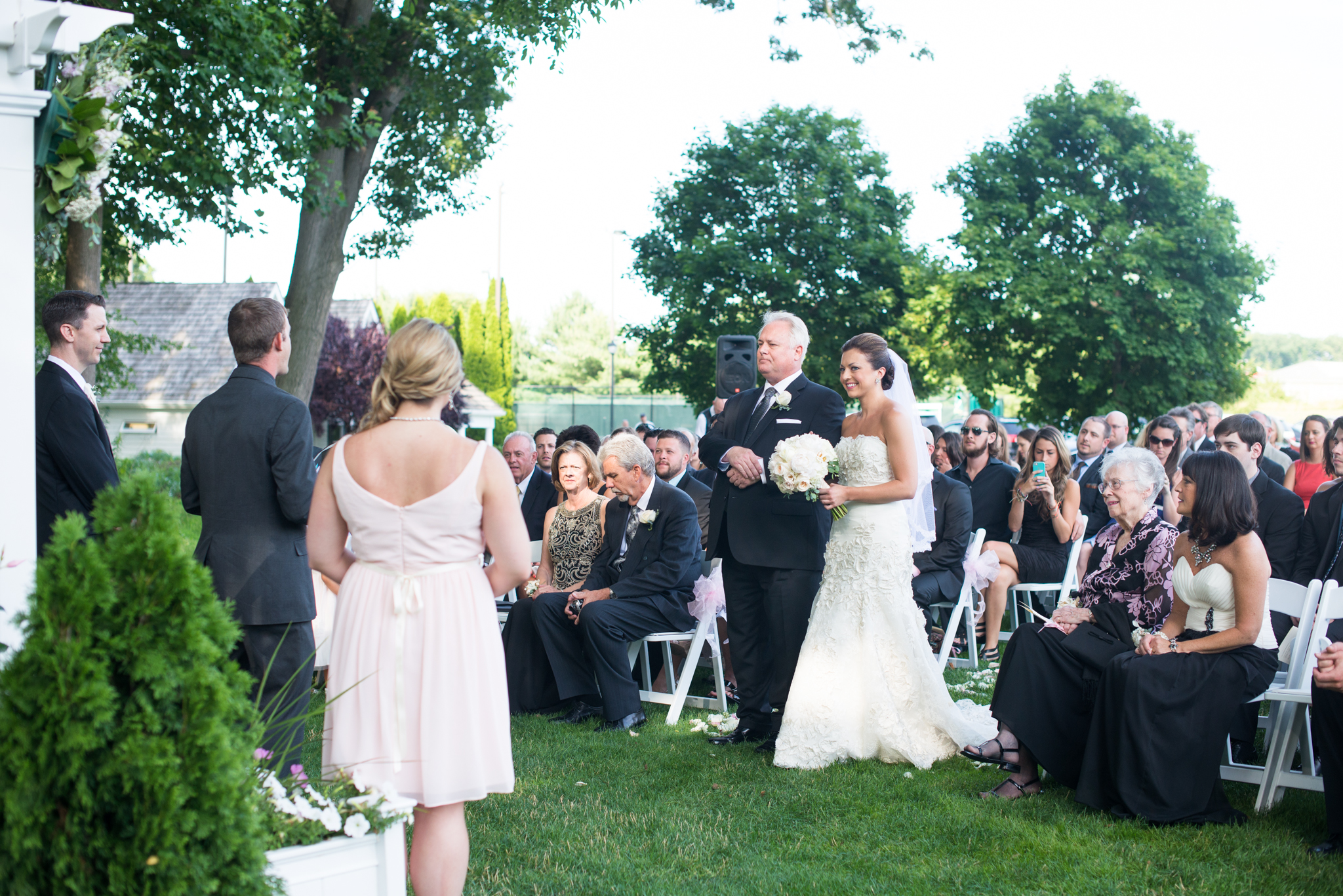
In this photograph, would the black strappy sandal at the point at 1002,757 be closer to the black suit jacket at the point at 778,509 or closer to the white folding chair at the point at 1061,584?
the black suit jacket at the point at 778,509

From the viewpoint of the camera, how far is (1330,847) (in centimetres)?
399

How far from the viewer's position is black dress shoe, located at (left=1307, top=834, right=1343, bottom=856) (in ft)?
13.0

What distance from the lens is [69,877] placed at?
1793mm

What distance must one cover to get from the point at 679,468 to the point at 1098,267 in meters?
20.5

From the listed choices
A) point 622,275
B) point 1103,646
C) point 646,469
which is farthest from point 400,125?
point 622,275

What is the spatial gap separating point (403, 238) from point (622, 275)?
1538 centimetres

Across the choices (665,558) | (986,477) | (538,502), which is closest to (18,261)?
(665,558)

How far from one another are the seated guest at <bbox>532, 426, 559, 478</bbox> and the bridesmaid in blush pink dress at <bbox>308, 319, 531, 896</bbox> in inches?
264

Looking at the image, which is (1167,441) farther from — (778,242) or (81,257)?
(778,242)

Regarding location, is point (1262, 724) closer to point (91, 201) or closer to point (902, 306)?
point (91, 201)

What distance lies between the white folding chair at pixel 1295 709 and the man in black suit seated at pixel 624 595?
3.29 metres

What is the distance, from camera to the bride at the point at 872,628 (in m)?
5.29

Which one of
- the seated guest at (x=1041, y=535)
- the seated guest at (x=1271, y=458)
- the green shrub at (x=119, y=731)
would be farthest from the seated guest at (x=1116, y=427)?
the green shrub at (x=119, y=731)

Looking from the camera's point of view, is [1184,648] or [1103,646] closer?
[1184,648]
